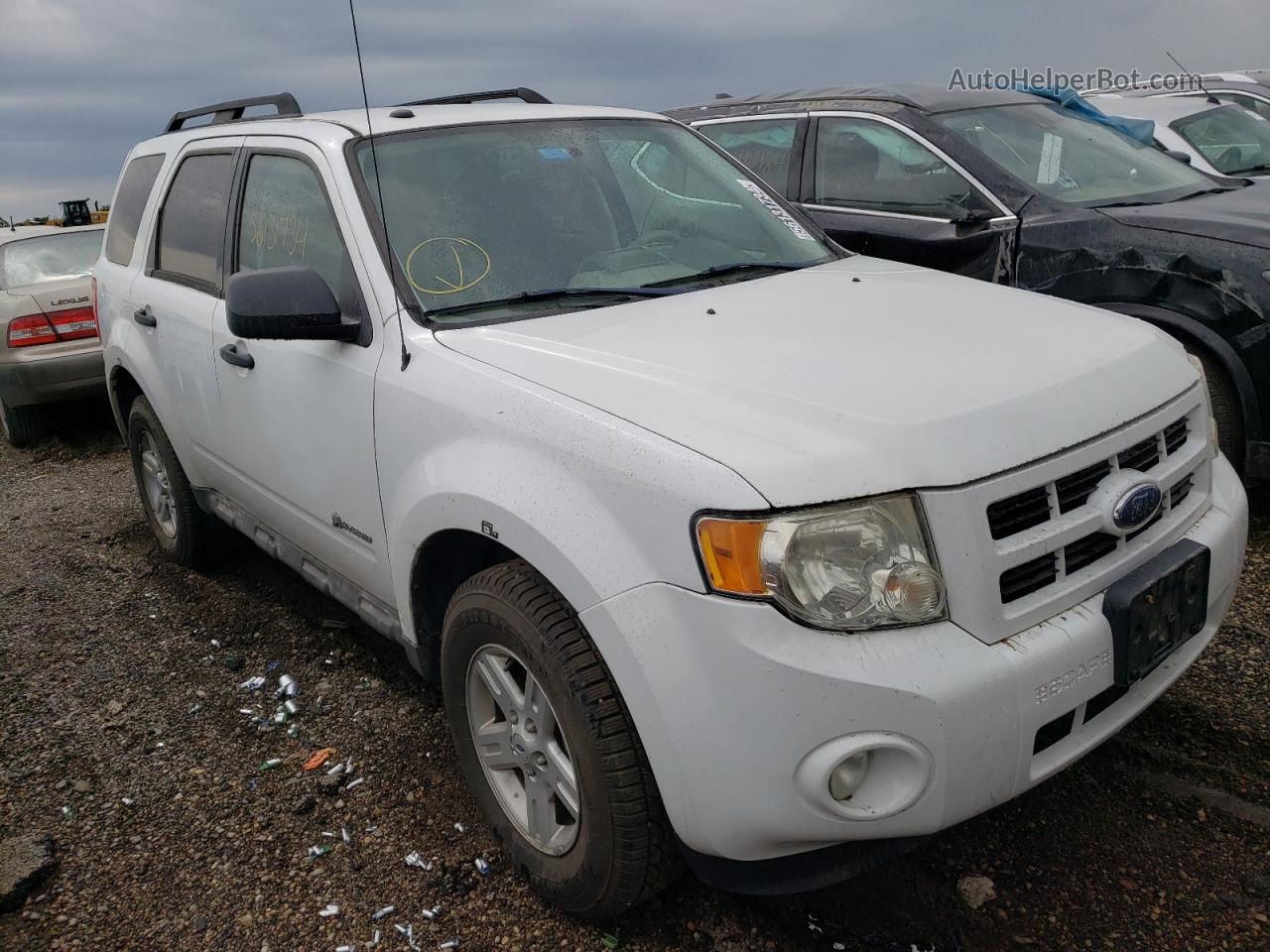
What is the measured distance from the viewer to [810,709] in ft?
6.02

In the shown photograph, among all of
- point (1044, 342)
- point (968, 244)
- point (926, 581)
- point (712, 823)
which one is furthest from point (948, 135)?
point (712, 823)

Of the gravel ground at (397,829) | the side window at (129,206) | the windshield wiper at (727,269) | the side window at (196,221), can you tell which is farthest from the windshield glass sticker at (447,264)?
the side window at (129,206)

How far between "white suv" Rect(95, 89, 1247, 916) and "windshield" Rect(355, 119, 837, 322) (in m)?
0.01

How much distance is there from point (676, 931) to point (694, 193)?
2215 mm

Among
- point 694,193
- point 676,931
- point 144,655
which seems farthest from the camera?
point 144,655

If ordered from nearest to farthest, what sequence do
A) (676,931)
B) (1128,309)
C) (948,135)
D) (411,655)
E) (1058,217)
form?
1. (676,931)
2. (411,655)
3. (1128,309)
4. (1058,217)
5. (948,135)

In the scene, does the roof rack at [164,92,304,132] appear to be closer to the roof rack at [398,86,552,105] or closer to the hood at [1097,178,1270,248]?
the roof rack at [398,86,552,105]

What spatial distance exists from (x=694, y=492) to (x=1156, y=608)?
3.35 ft

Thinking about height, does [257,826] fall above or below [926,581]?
below

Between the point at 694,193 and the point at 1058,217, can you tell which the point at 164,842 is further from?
the point at 1058,217

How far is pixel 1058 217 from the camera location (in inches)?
185

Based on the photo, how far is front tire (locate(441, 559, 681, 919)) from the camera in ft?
6.91

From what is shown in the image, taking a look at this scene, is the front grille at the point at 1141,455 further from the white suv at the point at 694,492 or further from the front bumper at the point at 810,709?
the front bumper at the point at 810,709

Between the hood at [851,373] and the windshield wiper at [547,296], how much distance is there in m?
0.08
